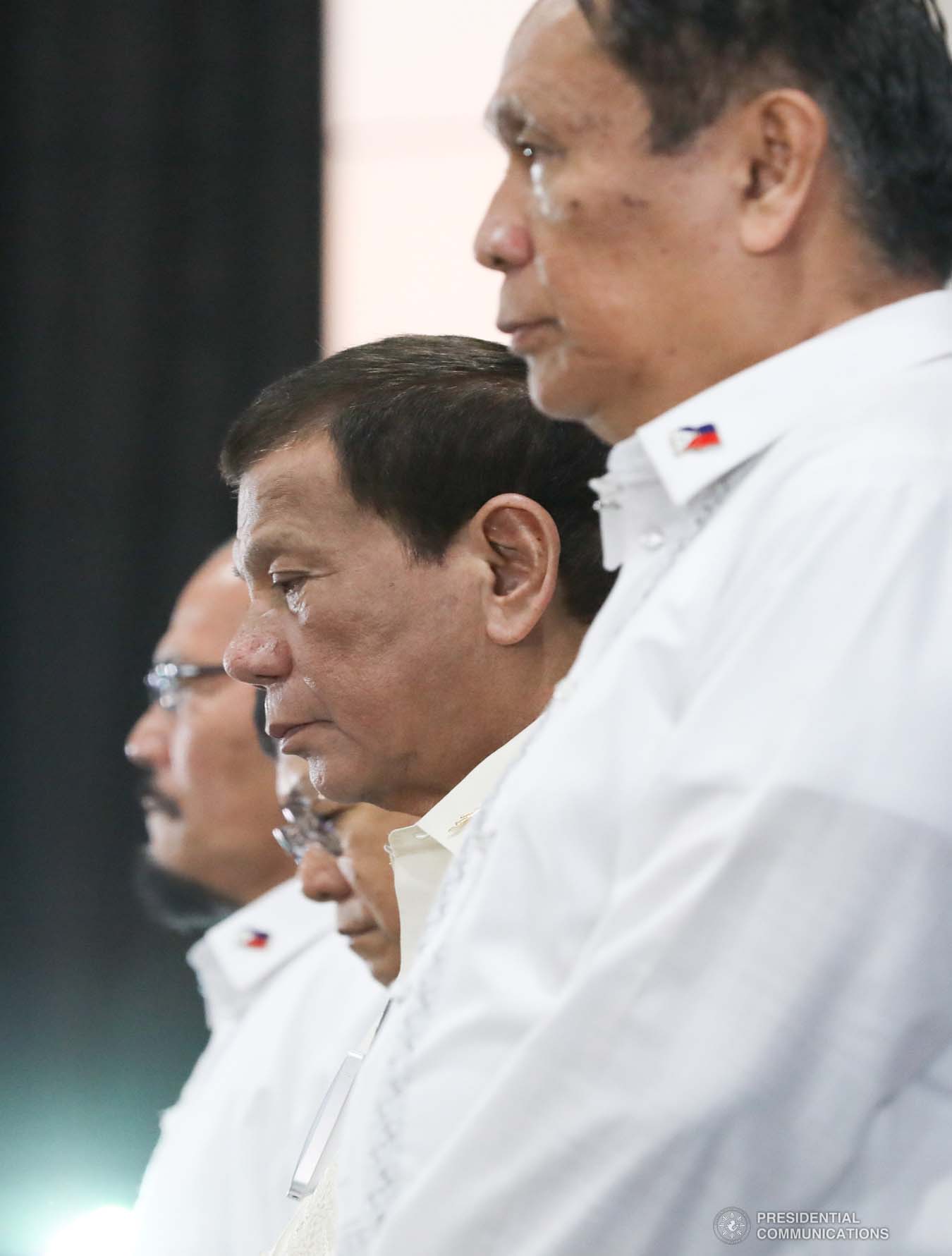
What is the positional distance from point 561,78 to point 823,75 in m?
0.14

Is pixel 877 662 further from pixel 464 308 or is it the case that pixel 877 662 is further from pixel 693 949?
pixel 464 308

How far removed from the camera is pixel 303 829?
1749mm

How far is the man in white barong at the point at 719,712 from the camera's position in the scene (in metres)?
0.72

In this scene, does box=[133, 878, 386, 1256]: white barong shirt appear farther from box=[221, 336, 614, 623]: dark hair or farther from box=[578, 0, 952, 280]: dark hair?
box=[578, 0, 952, 280]: dark hair

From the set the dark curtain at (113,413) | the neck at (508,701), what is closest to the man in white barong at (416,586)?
the neck at (508,701)

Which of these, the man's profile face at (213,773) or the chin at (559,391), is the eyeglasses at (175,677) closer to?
the man's profile face at (213,773)

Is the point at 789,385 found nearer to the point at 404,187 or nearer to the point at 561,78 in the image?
the point at 561,78

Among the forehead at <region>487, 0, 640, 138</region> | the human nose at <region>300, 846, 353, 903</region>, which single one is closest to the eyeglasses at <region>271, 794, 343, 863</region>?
the human nose at <region>300, 846, 353, 903</region>

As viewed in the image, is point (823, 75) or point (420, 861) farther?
point (420, 861)

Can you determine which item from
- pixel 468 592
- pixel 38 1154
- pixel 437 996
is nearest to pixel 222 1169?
pixel 468 592

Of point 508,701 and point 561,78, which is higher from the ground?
point 561,78

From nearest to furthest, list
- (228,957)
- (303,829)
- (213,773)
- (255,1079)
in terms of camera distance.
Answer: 1. (303,829)
2. (255,1079)
3. (228,957)
4. (213,773)

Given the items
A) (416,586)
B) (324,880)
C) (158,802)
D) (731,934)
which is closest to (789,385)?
(731,934)

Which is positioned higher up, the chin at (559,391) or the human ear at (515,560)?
the chin at (559,391)
